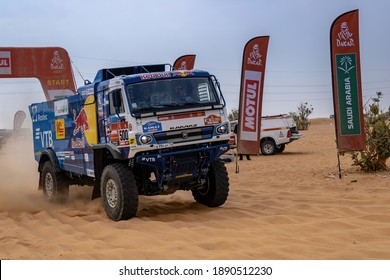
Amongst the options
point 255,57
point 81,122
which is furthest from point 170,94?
point 255,57

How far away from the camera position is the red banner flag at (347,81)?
13.6 metres

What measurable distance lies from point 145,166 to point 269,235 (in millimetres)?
2889

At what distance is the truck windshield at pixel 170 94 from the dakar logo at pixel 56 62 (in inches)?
410

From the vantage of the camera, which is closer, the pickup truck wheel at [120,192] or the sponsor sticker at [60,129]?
the pickup truck wheel at [120,192]

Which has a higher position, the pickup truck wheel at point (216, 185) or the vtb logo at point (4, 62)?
the vtb logo at point (4, 62)

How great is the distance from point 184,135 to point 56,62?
11.0m

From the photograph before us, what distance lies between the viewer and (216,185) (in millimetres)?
10375

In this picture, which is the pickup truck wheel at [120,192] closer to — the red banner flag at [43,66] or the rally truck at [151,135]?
the rally truck at [151,135]

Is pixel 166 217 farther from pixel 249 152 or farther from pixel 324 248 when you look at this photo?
pixel 249 152

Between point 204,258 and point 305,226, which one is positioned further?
point 305,226

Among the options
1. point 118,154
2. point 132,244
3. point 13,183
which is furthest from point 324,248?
point 13,183

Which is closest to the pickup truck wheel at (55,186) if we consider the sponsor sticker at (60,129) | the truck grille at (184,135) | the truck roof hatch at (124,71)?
the sponsor sticker at (60,129)

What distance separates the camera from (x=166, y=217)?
9781mm

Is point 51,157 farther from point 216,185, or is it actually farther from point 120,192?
point 216,185
